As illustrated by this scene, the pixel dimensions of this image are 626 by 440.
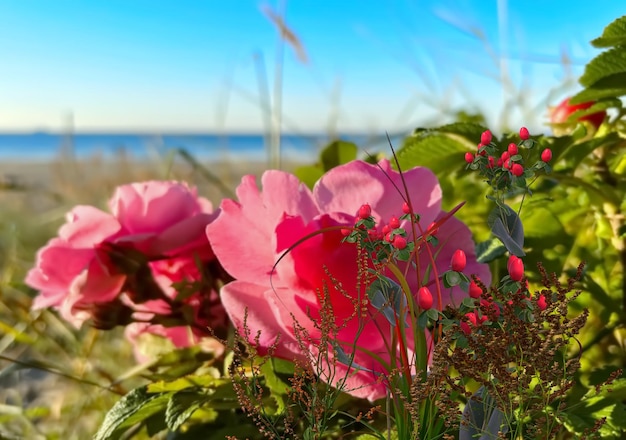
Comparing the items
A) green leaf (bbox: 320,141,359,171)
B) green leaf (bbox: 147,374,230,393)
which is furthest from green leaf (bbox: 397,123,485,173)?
green leaf (bbox: 147,374,230,393)

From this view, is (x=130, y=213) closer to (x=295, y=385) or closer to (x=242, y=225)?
(x=242, y=225)

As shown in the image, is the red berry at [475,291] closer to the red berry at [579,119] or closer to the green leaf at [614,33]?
the green leaf at [614,33]

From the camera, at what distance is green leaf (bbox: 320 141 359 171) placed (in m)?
0.71

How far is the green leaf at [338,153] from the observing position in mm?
714

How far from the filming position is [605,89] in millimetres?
585

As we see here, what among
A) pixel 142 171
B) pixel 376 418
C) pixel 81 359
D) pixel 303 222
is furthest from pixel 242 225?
pixel 142 171

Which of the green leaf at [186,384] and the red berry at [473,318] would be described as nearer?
the red berry at [473,318]

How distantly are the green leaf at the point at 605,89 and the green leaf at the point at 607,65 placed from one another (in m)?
0.01

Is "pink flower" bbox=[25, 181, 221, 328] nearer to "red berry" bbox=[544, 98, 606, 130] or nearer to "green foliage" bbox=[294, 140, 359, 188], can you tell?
"green foliage" bbox=[294, 140, 359, 188]

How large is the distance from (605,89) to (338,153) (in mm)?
262

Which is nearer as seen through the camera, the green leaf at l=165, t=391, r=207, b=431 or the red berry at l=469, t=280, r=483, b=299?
the red berry at l=469, t=280, r=483, b=299

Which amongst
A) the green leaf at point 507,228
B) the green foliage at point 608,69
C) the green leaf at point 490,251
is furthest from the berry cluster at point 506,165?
the green foliage at point 608,69

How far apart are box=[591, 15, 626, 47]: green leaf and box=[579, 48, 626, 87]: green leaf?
0.01 m

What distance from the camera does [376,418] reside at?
547mm
